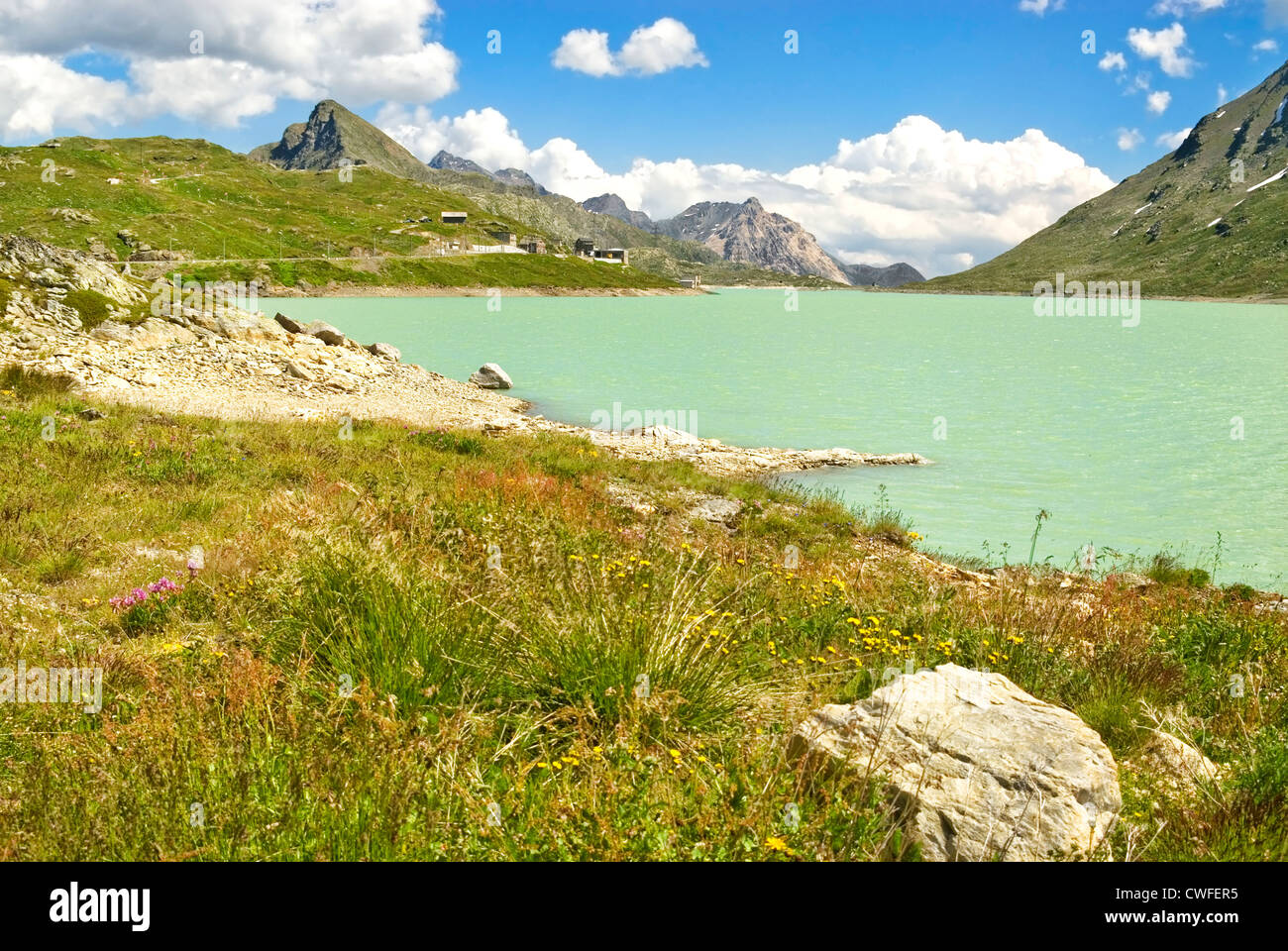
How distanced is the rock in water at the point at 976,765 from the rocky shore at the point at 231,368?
1728 centimetres

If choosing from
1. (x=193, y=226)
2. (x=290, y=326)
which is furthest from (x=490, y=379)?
(x=193, y=226)

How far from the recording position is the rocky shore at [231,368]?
24.6 metres

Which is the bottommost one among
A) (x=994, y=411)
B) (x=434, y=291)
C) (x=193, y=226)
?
(x=994, y=411)

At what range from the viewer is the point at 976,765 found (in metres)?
4.46

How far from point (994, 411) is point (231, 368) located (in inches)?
1327

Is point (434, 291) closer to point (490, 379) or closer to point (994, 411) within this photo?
point (490, 379)

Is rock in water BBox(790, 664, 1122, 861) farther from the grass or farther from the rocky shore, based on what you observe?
the rocky shore

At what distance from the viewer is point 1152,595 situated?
1279 cm

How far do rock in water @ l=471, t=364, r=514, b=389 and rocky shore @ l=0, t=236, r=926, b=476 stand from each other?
1.12m

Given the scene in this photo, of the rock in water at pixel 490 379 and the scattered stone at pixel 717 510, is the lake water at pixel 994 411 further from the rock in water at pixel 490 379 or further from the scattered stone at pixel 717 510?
the scattered stone at pixel 717 510

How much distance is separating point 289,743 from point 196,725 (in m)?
0.64

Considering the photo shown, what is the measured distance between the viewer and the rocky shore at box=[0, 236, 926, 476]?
2464 cm

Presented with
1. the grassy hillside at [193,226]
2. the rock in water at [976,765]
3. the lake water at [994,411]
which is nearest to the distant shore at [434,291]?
the grassy hillside at [193,226]
